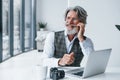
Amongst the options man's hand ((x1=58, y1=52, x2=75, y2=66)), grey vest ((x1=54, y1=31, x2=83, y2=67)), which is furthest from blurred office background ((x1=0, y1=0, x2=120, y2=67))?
man's hand ((x1=58, y1=52, x2=75, y2=66))

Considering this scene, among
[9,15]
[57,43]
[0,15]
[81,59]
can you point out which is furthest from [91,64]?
[9,15]

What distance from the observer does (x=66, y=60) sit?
1915mm

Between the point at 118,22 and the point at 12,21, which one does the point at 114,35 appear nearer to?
the point at 118,22

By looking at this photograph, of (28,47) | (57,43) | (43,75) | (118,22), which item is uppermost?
(118,22)

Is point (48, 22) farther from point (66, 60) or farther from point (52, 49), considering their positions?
point (66, 60)

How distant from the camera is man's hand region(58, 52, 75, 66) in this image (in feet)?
6.27

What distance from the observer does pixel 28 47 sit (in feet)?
24.0

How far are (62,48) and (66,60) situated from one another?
0.19 m

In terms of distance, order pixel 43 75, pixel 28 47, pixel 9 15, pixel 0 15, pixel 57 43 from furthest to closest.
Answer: pixel 28 47, pixel 9 15, pixel 0 15, pixel 57 43, pixel 43 75

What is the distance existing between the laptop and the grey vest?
0.25m

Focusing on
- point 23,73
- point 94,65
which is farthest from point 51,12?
point 94,65

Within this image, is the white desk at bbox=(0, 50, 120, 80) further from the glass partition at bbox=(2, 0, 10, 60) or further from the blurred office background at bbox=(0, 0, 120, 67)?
the glass partition at bbox=(2, 0, 10, 60)

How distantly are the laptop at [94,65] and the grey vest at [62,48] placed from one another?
25 centimetres

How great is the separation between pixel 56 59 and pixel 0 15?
324 centimetres
